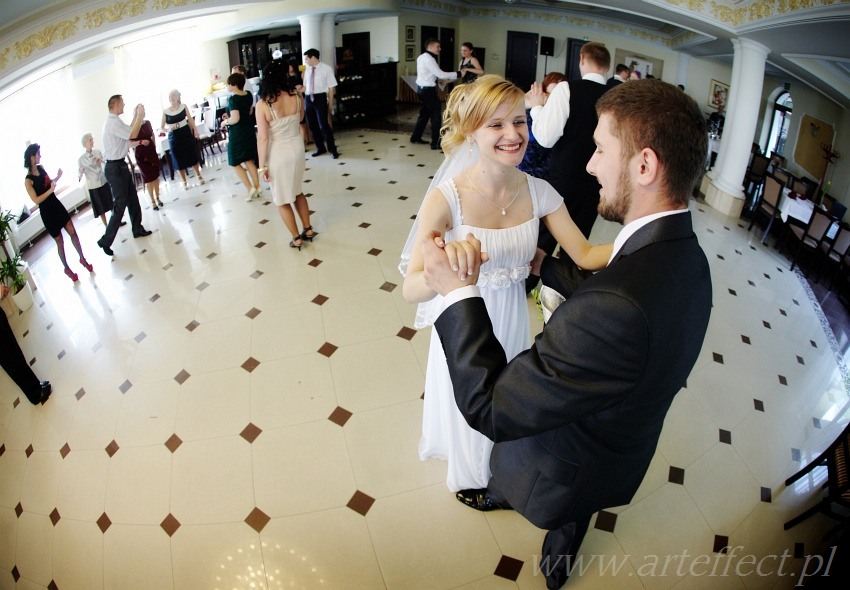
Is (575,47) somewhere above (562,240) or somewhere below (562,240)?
above

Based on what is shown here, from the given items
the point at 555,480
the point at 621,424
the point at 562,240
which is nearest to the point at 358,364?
the point at 562,240

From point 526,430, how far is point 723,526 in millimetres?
2477

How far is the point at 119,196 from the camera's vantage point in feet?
19.0

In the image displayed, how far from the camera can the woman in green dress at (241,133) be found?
619cm

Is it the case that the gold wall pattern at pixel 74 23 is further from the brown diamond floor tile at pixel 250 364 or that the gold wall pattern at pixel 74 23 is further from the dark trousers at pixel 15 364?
the brown diamond floor tile at pixel 250 364

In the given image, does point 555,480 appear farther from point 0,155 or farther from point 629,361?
point 0,155

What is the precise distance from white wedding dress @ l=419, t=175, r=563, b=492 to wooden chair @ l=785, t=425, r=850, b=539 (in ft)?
6.09

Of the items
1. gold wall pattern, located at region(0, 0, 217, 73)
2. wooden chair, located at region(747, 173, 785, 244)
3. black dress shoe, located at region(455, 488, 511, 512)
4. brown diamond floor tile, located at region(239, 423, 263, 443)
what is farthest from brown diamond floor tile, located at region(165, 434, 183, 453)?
wooden chair, located at region(747, 173, 785, 244)

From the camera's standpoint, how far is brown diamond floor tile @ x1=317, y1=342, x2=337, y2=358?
3.77m

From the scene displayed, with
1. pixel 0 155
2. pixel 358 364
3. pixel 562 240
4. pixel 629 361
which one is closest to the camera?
pixel 629 361

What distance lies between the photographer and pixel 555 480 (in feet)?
4.30

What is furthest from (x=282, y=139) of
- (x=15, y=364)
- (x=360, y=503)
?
(x=360, y=503)

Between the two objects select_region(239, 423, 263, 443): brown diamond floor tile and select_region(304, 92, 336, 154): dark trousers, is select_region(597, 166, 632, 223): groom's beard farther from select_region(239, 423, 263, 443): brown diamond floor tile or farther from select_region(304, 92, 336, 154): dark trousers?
select_region(304, 92, 336, 154): dark trousers

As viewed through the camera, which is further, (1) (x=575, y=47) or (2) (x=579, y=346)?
(1) (x=575, y=47)
